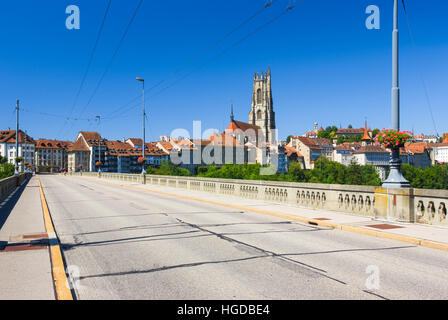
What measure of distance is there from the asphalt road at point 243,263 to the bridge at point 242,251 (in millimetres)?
20

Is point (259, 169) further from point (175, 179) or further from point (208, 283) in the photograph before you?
point (208, 283)

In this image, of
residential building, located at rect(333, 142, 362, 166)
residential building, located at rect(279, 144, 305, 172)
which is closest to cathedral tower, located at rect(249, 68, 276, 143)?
residential building, located at rect(279, 144, 305, 172)

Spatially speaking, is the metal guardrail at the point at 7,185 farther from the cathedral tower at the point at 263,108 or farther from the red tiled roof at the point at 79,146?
the cathedral tower at the point at 263,108

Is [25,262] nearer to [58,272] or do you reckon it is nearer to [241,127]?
[58,272]

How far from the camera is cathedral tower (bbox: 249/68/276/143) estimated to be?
166000 millimetres

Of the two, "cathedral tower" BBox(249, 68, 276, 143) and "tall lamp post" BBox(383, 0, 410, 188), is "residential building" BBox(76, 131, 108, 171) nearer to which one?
"cathedral tower" BBox(249, 68, 276, 143)

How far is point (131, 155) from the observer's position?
6137 inches

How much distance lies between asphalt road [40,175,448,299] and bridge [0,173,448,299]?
0.02 metres

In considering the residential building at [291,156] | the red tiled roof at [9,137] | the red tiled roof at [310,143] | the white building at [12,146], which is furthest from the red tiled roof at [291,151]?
the red tiled roof at [9,137]

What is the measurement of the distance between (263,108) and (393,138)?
159 metres

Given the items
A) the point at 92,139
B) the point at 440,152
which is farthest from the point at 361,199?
the point at 440,152

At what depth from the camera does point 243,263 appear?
630cm

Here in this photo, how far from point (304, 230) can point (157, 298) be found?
6.33 meters
